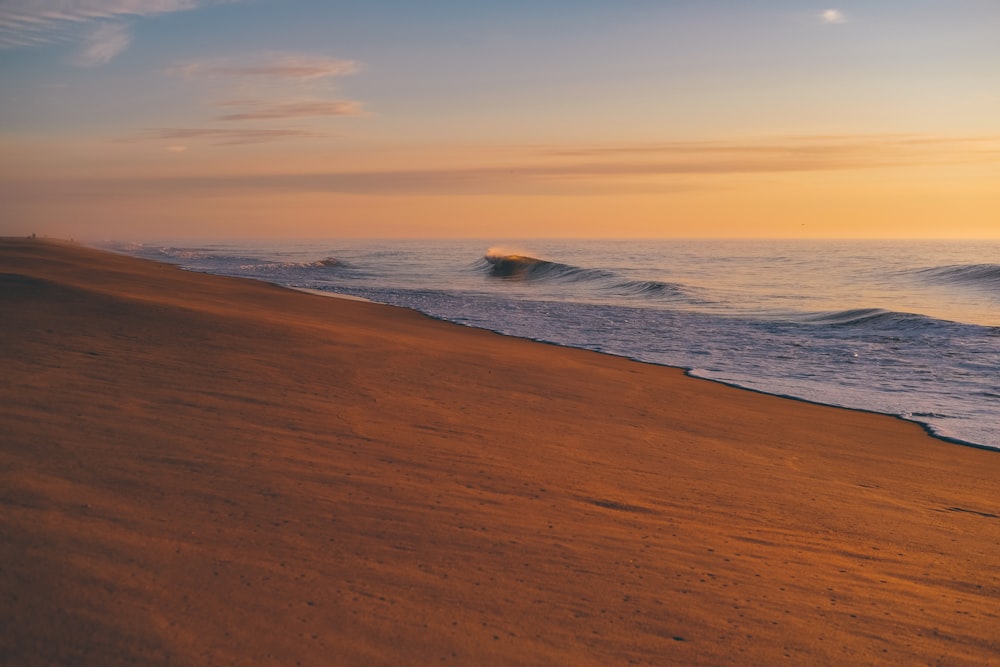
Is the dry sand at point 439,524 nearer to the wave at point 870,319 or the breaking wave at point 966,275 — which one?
the wave at point 870,319

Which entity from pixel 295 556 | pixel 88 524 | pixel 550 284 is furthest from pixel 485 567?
pixel 550 284

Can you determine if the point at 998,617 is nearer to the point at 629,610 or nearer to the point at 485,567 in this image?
the point at 629,610

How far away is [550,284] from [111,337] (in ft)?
101

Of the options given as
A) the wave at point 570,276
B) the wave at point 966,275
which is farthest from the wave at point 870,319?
the wave at point 966,275

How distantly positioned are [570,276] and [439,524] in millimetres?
38542

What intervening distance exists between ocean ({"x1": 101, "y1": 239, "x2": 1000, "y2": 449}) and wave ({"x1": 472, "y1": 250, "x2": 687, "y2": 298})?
0.14m

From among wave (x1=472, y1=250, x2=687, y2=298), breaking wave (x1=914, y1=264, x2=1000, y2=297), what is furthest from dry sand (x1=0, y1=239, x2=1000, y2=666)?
breaking wave (x1=914, y1=264, x2=1000, y2=297)

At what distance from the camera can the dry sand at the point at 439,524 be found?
3.20 meters

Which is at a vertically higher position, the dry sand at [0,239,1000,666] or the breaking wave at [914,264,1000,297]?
the breaking wave at [914,264,1000,297]

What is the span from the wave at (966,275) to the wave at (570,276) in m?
13.7

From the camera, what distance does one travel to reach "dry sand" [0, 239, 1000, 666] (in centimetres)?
320

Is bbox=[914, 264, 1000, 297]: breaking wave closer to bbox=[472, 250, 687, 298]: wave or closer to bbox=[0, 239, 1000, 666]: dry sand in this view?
bbox=[472, 250, 687, 298]: wave

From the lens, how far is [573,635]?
3.34 meters

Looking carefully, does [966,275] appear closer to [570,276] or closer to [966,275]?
[966,275]
